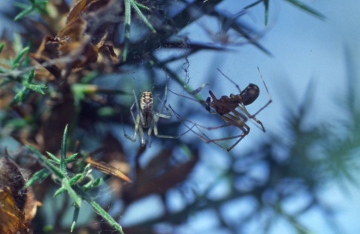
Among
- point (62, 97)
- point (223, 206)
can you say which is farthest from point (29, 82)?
point (223, 206)

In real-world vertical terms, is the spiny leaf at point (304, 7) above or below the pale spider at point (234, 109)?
above

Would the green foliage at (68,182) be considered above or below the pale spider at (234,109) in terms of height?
below

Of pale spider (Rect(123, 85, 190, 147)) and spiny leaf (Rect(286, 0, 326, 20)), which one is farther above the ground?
spiny leaf (Rect(286, 0, 326, 20))

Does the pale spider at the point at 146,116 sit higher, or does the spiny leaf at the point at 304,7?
the spiny leaf at the point at 304,7

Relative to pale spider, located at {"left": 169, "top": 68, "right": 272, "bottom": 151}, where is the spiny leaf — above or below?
above

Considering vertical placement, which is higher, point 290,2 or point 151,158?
point 290,2

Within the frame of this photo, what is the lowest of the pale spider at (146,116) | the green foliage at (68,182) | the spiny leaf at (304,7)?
the green foliage at (68,182)

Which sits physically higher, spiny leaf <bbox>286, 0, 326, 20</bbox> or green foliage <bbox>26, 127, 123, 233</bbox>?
spiny leaf <bbox>286, 0, 326, 20</bbox>

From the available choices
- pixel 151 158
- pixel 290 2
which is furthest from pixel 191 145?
pixel 290 2

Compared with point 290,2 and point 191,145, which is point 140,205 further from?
point 290,2

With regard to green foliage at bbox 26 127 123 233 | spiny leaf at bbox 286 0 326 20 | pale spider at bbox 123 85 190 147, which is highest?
spiny leaf at bbox 286 0 326 20

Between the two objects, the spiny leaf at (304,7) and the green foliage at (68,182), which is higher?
the spiny leaf at (304,7)
